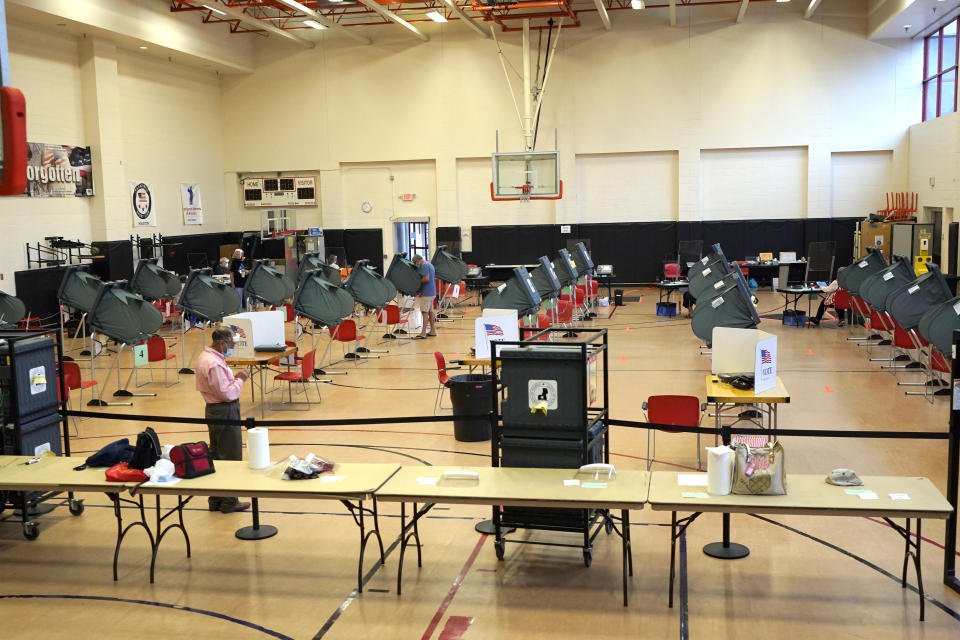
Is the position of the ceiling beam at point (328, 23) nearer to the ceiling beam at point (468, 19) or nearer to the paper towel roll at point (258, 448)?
the ceiling beam at point (468, 19)

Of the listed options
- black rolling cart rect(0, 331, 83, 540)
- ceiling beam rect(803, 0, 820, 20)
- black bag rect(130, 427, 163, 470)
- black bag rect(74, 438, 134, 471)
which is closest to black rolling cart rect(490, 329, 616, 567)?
black bag rect(130, 427, 163, 470)

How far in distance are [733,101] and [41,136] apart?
1824 centimetres

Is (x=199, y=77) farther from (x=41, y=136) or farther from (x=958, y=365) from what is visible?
(x=958, y=365)

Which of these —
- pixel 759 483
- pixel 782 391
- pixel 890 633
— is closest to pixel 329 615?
pixel 759 483

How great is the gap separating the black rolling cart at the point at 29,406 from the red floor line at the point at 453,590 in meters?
3.72

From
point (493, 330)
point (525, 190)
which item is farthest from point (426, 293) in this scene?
point (493, 330)

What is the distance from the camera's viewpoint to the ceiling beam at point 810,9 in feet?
79.0

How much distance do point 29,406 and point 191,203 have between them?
2072 cm

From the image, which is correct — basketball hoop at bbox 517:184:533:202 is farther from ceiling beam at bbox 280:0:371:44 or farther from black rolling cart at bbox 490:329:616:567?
black rolling cart at bbox 490:329:616:567

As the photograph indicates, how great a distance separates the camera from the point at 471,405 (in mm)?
10625

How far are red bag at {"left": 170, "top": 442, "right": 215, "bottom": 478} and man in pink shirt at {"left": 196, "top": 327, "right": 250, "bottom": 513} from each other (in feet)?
3.73

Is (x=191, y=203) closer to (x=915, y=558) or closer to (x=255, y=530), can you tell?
(x=255, y=530)

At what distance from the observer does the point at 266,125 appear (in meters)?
29.6

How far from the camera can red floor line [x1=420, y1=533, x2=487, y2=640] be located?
590 cm
